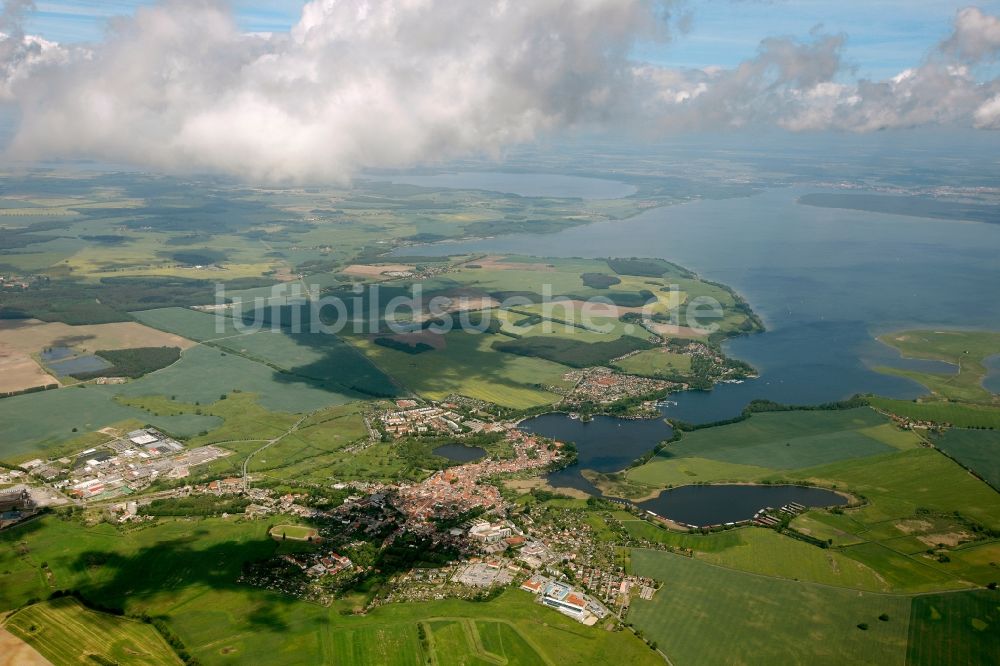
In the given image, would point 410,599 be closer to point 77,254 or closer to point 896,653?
point 896,653

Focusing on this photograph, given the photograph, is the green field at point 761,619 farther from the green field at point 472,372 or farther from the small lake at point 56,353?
the small lake at point 56,353

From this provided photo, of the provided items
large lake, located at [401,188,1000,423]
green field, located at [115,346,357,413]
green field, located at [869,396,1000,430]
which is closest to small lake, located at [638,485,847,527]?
large lake, located at [401,188,1000,423]

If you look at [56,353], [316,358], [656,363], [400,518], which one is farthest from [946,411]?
[56,353]

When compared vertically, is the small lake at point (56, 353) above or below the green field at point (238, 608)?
above

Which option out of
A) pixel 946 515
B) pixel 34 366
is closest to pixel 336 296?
pixel 34 366

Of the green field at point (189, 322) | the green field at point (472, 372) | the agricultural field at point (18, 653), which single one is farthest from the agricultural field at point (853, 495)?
the green field at point (189, 322)

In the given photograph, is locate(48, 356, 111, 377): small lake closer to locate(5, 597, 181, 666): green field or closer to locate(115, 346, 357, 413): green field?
locate(115, 346, 357, 413): green field

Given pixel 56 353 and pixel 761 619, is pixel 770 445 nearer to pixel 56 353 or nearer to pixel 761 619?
pixel 761 619
